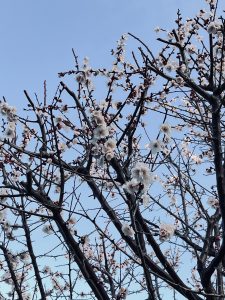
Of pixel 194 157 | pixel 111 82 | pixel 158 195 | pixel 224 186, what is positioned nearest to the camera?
pixel 224 186

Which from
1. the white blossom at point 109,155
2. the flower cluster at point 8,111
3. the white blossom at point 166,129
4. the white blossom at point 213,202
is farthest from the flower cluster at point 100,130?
the white blossom at point 213,202

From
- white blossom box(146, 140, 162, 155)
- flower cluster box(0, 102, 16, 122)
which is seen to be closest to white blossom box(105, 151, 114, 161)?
white blossom box(146, 140, 162, 155)

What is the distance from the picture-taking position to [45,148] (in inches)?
194

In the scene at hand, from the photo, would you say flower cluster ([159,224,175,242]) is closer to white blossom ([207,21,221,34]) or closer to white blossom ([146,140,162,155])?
white blossom ([146,140,162,155])

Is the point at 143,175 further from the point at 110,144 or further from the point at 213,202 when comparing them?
the point at 213,202

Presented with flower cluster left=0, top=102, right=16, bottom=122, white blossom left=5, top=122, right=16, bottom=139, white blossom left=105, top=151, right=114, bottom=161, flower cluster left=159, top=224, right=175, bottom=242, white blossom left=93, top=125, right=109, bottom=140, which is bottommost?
flower cluster left=159, top=224, right=175, bottom=242

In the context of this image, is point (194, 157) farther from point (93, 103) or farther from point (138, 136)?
point (93, 103)

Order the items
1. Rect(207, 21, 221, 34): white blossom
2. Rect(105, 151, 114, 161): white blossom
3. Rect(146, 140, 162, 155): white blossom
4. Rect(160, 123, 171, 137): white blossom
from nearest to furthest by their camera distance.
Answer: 1. Rect(105, 151, 114, 161): white blossom
2. Rect(146, 140, 162, 155): white blossom
3. Rect(160, 123, 171, 137): white blossom
4. Rect(207, 21, 221, 34): white blossom

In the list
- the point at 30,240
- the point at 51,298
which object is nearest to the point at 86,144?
the point at 30,240

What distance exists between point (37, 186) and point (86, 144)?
37.0 inches

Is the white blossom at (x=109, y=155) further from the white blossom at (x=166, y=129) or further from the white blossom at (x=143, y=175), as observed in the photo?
the white blossom at (x=166, y=129)

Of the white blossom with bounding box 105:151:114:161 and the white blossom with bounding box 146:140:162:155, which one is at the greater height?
the white blossom with bounding box 146:140:162:155

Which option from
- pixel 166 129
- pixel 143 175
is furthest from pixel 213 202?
pixel 143 175

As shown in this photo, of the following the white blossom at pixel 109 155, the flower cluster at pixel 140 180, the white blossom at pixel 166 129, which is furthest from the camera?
the white blossom at pixel 166 129
